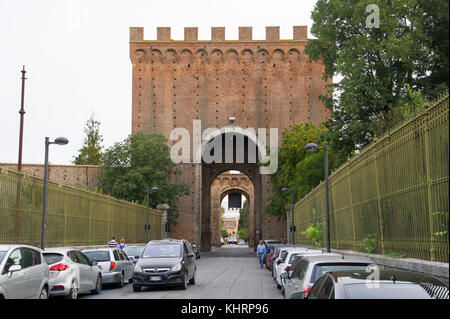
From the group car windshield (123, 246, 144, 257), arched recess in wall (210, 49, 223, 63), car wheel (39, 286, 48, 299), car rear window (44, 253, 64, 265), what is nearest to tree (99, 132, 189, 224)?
arched recess in wall (210, 49, 223, 63)

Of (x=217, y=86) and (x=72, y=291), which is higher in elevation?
(x=217, y=86)

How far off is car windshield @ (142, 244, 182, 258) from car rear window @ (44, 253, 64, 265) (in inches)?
165

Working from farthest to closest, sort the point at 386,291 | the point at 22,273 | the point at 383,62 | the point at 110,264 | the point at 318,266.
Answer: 1. the point at 383,62
2. the point at 110,264
3. the point at 22,273
4. the point at 318,266
5. the point at 386,291

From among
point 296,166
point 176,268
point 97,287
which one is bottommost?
point 97,287

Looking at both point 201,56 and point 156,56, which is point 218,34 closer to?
point 201,56

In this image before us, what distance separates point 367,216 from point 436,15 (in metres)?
14.1

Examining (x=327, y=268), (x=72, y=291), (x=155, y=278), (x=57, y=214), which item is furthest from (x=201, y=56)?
(x=327, y=268)

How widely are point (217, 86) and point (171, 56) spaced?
5.11m

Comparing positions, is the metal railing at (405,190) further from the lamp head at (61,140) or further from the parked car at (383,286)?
the lamp head at (61,140)

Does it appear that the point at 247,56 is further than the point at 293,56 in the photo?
Yes

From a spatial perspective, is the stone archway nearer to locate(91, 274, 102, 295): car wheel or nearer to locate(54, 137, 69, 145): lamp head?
locate(54, 137, 69, 145): lamp head

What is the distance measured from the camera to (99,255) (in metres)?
19.1

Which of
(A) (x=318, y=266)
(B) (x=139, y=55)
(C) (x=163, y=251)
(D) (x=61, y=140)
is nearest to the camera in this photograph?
(A) (x=318, y=266)
